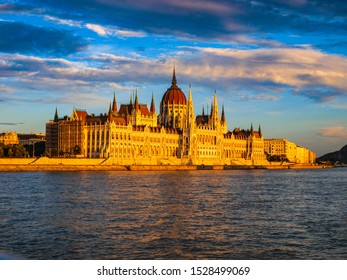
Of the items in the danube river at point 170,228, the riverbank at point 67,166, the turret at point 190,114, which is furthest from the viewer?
the turret at point 190,114

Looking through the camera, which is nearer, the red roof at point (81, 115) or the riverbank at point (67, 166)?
the riverbank at point (67, 166)

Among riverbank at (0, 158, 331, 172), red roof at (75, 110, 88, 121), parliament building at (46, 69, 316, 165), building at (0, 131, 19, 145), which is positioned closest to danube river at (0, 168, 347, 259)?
riverbank at (0, 158, 331, 172)

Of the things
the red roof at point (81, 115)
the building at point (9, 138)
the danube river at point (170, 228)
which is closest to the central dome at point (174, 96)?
the red roof at point (81, 115)

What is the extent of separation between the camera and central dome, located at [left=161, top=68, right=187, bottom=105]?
150 metres

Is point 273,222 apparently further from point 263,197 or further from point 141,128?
point 141,128

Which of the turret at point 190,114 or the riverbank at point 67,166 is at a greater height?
the turret at point 190,114

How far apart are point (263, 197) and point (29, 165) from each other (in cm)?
5879

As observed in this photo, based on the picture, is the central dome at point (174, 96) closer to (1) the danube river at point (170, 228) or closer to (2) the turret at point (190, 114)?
(2) the turret at point (190, 114)

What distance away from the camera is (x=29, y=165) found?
92.8 metres

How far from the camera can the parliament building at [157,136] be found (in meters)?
117

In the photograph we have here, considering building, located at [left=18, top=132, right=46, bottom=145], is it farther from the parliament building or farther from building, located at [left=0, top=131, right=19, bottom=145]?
the parliament building

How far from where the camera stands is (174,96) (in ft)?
497

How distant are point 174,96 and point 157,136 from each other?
22025mm

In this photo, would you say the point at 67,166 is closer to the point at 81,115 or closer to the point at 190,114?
the point at 81,115
